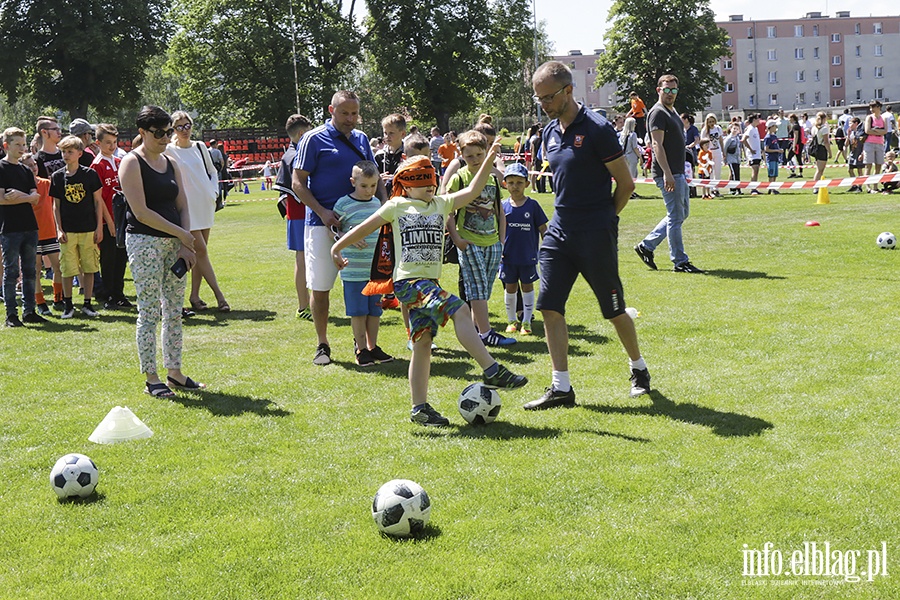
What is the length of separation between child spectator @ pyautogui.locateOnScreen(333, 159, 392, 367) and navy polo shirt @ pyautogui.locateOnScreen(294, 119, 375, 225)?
0.10 m

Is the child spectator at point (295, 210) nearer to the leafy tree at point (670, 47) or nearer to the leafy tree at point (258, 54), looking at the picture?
the leafy tree at point (258, 54)

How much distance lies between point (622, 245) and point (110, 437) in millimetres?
10516

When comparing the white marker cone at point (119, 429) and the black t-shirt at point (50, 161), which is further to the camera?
the black t-shirt at point (50, 161)

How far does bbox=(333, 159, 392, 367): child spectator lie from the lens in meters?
7.95

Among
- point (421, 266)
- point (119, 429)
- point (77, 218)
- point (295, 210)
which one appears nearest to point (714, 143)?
point (295, 210)

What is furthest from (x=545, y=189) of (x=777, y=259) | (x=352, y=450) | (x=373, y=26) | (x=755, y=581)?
(x=373, y=26)

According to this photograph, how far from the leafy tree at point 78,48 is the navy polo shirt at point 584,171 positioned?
53.6m

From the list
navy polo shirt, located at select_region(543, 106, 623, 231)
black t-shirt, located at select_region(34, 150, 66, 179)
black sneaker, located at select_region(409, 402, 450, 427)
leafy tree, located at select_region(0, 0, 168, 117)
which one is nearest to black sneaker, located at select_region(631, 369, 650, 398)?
navy polo shirt, located at select_region(543, 106, 623, 231)

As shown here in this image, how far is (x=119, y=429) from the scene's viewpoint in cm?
606

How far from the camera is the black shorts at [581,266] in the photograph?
6.34 metres

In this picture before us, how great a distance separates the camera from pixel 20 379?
8031mm

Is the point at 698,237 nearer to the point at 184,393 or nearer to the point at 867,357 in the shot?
the point at 867,357

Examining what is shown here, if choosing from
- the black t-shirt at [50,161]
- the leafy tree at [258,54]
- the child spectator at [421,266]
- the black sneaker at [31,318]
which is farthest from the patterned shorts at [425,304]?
the leafy tree at [258,54]

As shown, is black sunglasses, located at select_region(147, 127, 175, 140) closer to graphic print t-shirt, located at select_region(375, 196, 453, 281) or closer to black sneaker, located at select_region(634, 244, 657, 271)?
graphic print t-shirt, located at select_region(375, 196, 453, 281)
